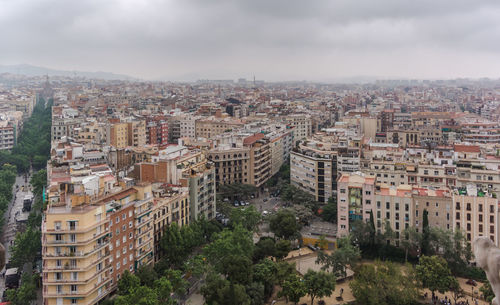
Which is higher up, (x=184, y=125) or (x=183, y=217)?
(x=184, y=125)

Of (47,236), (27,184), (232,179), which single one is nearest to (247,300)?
(47,236)

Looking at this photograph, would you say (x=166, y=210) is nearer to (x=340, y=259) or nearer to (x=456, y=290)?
(x=340, y=259)

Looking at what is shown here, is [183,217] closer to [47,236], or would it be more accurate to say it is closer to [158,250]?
[158,250]

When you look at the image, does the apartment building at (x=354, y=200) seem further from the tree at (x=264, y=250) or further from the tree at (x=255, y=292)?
the tree at (x=255, y=292)

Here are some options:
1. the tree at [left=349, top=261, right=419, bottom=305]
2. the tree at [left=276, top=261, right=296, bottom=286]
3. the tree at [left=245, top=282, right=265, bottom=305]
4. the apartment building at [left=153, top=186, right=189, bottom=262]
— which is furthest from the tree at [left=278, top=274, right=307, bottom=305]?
the apartment building at [left=153, top=186, right=189, bottom=262]

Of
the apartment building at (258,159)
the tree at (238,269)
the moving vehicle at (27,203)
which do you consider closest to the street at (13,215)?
the moving vehicle at (27,203)

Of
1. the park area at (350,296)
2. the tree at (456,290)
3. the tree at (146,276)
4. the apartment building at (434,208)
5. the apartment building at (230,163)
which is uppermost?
the apartment building at (230,163)
